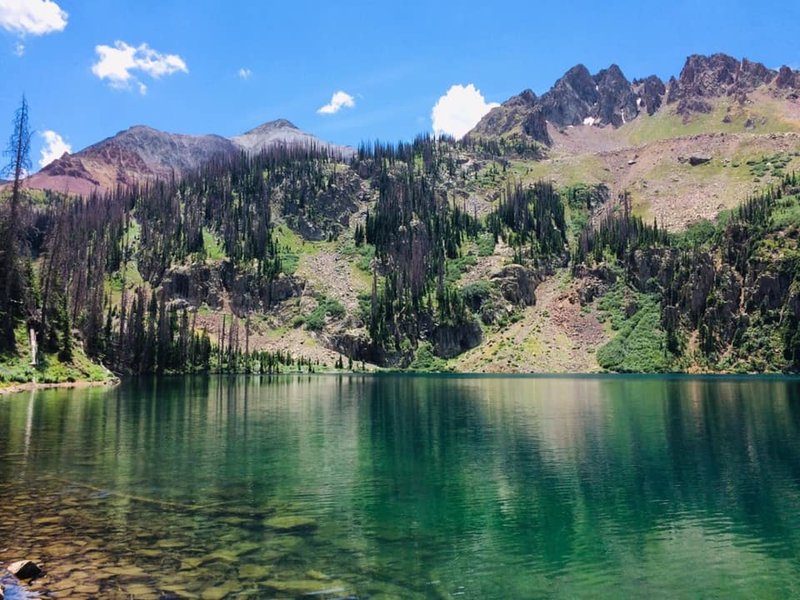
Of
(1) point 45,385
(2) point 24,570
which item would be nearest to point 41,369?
(1) point 45,385

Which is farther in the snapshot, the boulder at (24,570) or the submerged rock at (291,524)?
the submerged rock at (291,524)

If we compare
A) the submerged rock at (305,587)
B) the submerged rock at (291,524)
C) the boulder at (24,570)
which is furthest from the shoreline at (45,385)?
the submerged rock at (305,587)

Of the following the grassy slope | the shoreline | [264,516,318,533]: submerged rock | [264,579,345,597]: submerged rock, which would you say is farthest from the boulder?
the grassy slope

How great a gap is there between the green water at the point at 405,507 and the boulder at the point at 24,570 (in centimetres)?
74

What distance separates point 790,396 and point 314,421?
78.9 meters

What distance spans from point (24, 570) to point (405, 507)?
16.6 m

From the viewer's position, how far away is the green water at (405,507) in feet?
66.1

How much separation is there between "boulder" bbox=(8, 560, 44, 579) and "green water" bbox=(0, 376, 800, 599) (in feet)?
2.43

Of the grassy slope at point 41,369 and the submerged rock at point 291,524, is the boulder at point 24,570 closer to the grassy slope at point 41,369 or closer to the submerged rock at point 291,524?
the submerged rock at point 291,524

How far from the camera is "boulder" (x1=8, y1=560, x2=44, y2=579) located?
18.1 m

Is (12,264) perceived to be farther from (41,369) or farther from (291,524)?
(291,524)

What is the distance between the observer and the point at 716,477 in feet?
124

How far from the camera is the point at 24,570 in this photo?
59.7ft

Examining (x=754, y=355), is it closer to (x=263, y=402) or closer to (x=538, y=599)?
(x=263, y=402)
